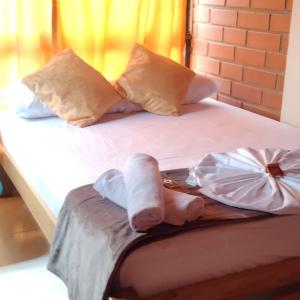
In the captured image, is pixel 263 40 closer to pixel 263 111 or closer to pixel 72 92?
pixel 263 111

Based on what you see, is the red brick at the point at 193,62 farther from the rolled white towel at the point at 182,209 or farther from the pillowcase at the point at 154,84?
the rolled white towel at the point at 182,209

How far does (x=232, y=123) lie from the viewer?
286cm

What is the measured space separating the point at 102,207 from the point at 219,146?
0.90 metres

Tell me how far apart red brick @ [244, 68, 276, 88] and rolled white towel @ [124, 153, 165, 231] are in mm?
1527

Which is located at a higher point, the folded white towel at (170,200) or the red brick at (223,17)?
the red brick at (223,17)

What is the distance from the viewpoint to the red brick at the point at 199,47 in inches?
143

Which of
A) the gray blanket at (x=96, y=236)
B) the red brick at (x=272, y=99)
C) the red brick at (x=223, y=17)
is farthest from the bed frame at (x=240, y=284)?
the red brick at (x=223, y=17)

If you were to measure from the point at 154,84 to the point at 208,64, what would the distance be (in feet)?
2.45

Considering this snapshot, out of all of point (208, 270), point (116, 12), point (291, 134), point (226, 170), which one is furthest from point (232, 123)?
point (208, 270)

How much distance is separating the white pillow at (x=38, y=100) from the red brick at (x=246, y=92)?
0.19 meters

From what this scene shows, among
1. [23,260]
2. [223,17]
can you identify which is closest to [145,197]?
[23,260]

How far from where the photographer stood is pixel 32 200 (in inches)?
90.7

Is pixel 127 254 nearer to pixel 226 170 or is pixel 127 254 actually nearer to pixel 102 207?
pixel 102 207

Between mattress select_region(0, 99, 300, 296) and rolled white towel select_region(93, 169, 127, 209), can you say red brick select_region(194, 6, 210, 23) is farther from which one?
rolled white towel select_region(93, 169, 127, 209)
